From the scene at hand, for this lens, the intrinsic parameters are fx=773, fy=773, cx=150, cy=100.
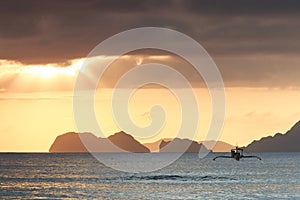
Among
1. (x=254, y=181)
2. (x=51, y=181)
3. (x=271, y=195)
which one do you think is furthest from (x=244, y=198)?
(x=51, y=181)

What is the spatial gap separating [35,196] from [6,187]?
25434 millimetres

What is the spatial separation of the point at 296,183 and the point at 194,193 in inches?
1545

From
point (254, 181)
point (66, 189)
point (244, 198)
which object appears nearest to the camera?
point (244, 198)

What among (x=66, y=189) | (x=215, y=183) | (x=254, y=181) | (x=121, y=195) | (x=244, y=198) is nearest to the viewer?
(x=244, y=198)

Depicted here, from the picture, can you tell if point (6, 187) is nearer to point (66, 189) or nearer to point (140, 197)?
point (66, 189)

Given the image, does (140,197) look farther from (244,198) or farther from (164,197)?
(244,198)

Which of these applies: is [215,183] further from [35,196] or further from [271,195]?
[35,196]

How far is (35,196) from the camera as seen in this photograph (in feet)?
434

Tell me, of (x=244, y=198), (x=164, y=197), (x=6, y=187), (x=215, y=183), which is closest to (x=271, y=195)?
(x=244, y=198)

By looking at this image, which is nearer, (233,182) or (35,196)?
(35,196)

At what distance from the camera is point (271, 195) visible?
5261 inches

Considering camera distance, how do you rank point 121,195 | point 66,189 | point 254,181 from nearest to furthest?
1. point 121,195
2. point 66,189
3. point 254,181

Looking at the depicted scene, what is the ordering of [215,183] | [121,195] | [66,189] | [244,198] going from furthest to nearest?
[215,183] → [66,189] → [121,195] → [244,198]

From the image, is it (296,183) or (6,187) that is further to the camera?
(296,183)
